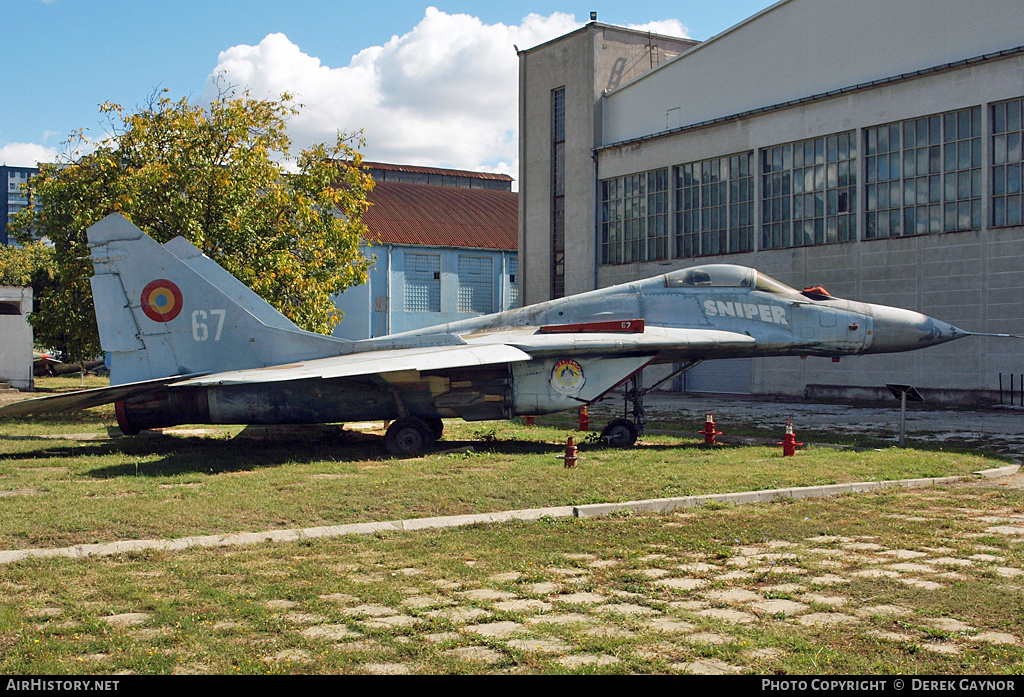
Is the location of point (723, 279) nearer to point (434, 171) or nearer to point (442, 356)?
point (442, 356)

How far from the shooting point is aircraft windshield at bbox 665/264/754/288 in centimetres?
1678

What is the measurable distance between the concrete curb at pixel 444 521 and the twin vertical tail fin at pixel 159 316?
805 centimetres

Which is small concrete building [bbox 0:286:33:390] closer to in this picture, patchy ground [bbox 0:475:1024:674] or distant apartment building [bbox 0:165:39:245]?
patchy ground [bbox 0:475:1024:674]

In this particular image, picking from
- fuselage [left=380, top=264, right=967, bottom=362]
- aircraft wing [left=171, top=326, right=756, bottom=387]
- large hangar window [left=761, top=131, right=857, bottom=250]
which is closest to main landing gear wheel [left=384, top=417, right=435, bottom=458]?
aircraft wing [left=171, top=326, right=756, bottom=387]

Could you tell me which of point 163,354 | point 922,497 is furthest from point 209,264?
point 922,497

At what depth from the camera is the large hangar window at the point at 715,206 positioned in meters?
34.8

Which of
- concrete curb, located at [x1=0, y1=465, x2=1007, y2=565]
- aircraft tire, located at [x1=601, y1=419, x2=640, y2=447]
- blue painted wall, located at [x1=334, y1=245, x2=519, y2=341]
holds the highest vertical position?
blue painted wall, located at [x1=334, y1=245, x2=519, y2=341]

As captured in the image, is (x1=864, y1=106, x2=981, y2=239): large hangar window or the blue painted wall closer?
(x1=864, y1=106, x2=981, y2=239): large hangar window

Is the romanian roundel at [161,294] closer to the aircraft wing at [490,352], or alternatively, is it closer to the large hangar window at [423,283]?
the aircraft wing at [490,352]

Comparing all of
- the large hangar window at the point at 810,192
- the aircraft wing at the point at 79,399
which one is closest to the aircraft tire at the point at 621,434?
the aircraft wing at the point at 79,399

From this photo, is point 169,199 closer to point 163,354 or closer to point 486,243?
point 163,354

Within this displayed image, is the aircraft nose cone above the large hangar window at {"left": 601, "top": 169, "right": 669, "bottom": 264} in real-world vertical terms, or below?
below

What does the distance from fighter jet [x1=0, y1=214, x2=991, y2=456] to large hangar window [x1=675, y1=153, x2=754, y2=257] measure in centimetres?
1857

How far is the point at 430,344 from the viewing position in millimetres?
16797
